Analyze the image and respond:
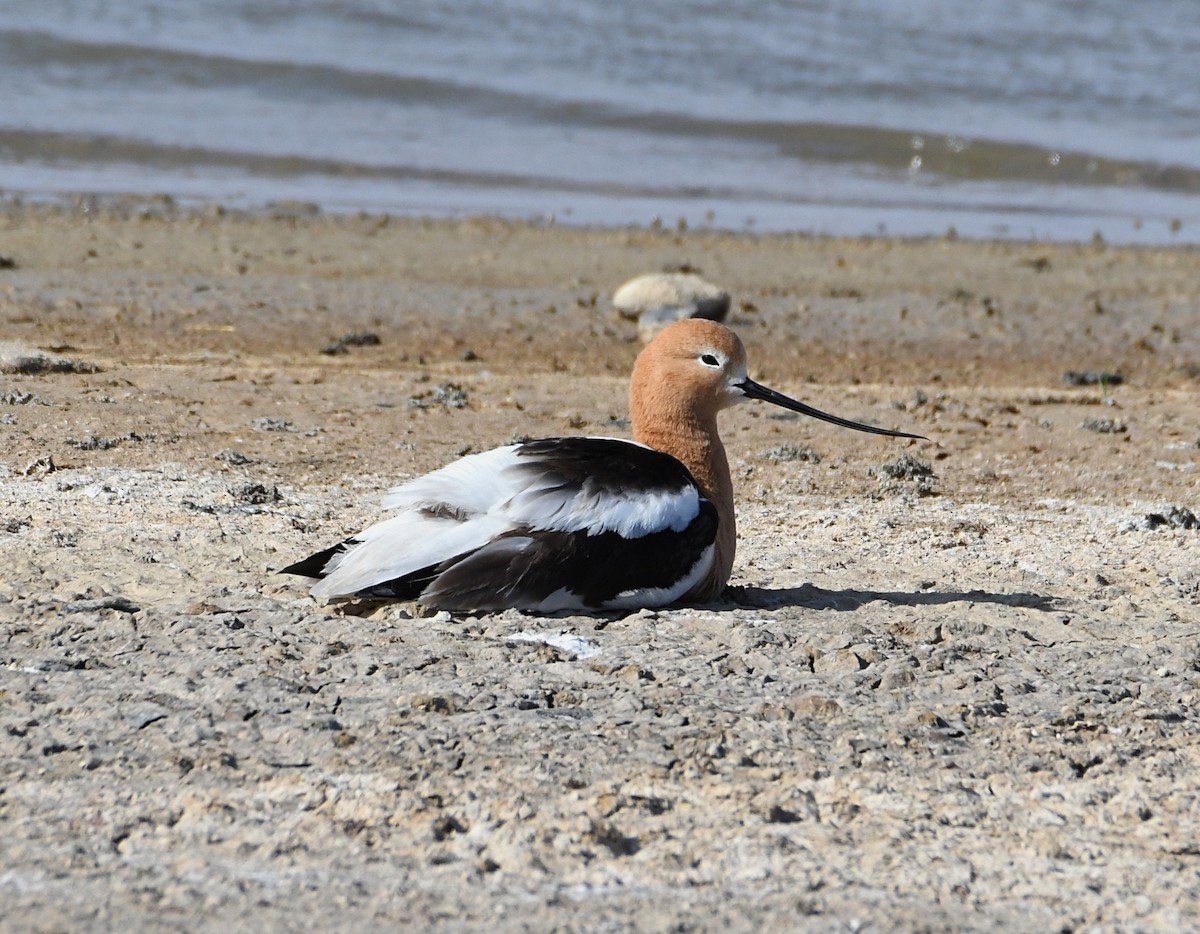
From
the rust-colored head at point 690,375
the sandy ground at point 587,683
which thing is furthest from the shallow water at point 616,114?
the rust-colored head at point 690,375

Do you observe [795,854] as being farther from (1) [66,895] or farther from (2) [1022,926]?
(1) [66,895]

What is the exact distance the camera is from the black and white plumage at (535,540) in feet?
14.6

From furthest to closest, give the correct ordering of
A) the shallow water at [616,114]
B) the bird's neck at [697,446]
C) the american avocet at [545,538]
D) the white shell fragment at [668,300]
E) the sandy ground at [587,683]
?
the shallow water at [616,114] → the white shell fragment at [668,300] → the bird's neck at [697,446] → the american avocet at [545,538] → the sandy ground at [587,683]

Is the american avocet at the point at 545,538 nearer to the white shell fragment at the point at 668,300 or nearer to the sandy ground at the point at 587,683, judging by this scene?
the sandy ground at the point at 587,683

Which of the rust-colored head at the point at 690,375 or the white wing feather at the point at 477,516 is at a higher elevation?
the rust-colored head at the point at 690,375

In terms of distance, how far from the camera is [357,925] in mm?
2930

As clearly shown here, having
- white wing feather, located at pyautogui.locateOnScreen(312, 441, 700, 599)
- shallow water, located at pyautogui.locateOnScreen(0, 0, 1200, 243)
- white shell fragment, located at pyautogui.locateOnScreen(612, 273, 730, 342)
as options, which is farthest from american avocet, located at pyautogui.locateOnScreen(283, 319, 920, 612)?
shallow water, located at pyautogui.locateOnScreen(0, 0, 1200, 243)

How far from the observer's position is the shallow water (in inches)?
562

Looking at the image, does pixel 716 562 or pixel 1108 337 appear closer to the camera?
pixel 716 562

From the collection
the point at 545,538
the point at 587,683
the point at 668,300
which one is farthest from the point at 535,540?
the point at 668,300

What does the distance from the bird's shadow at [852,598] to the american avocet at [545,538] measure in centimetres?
14

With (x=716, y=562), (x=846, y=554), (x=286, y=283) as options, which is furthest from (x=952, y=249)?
(x=716, y=562)

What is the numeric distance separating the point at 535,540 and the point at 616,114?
13731 millimetres

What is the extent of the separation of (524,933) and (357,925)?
30cm
